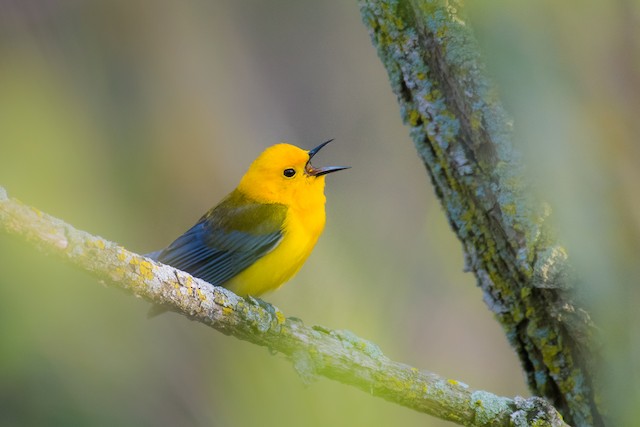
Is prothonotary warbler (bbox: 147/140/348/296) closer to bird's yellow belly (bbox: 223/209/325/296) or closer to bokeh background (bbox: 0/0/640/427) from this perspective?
bird's yellow belly (bbox: 223/209/325/296)

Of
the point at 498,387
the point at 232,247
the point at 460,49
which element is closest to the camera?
the point at 460,49

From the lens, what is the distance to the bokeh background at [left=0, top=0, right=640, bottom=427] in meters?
4.36

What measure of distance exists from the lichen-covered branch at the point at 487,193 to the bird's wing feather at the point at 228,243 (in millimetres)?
1240

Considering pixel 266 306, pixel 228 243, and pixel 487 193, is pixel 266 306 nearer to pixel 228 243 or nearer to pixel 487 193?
pixel 487 193

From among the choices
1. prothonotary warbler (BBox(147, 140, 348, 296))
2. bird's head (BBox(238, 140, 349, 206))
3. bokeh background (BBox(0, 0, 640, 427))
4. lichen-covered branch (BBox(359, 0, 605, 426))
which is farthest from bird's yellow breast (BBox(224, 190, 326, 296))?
lichen-covered branch (BBox(359, 0, 605, 426))

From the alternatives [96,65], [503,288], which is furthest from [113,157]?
[503,288]

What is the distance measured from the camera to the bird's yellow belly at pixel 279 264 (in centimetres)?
379

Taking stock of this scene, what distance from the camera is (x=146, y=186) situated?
5.39m

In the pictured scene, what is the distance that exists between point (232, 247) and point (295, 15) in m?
2.45

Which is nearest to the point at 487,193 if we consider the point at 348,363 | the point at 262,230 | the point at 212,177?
the point at 348,363

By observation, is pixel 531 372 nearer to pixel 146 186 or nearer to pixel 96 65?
pixel 146 186

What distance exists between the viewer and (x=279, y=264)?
3781 millimetres

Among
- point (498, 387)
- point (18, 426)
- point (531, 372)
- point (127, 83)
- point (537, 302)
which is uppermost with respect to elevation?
point (127, 83)

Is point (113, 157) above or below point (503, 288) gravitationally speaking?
above
